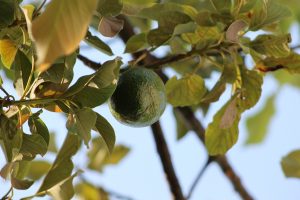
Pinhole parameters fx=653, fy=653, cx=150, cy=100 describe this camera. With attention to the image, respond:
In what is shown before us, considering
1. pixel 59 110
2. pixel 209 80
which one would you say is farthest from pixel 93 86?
pixel 209 80

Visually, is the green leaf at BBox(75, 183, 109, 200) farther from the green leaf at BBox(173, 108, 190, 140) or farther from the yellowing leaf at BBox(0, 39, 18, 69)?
the yellowing leaf at BBox(0, 39, 18, 69)

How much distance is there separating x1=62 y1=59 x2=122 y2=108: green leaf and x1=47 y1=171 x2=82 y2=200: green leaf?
21cm

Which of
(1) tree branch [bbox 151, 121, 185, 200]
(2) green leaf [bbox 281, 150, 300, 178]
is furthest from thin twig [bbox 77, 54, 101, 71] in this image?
(2) green leaf [bbox 281, 150, 300, 178]

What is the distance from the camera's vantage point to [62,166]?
1377mm

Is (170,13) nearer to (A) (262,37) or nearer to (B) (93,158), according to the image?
(A) (262,37)

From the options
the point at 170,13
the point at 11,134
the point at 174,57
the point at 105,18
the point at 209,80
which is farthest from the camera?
the point at 209,80

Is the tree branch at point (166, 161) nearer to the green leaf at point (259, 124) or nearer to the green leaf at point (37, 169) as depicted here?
the green leaf at point (37, 169)

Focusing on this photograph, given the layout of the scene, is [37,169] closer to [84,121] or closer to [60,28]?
[84,121]

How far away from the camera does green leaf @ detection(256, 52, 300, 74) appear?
139 centimetres

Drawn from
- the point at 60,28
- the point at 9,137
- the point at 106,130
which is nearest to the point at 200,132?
the point at 106,130

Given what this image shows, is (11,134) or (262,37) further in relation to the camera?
(262,37)

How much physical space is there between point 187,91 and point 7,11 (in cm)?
49

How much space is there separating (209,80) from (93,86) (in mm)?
911

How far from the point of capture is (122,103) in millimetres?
1281
